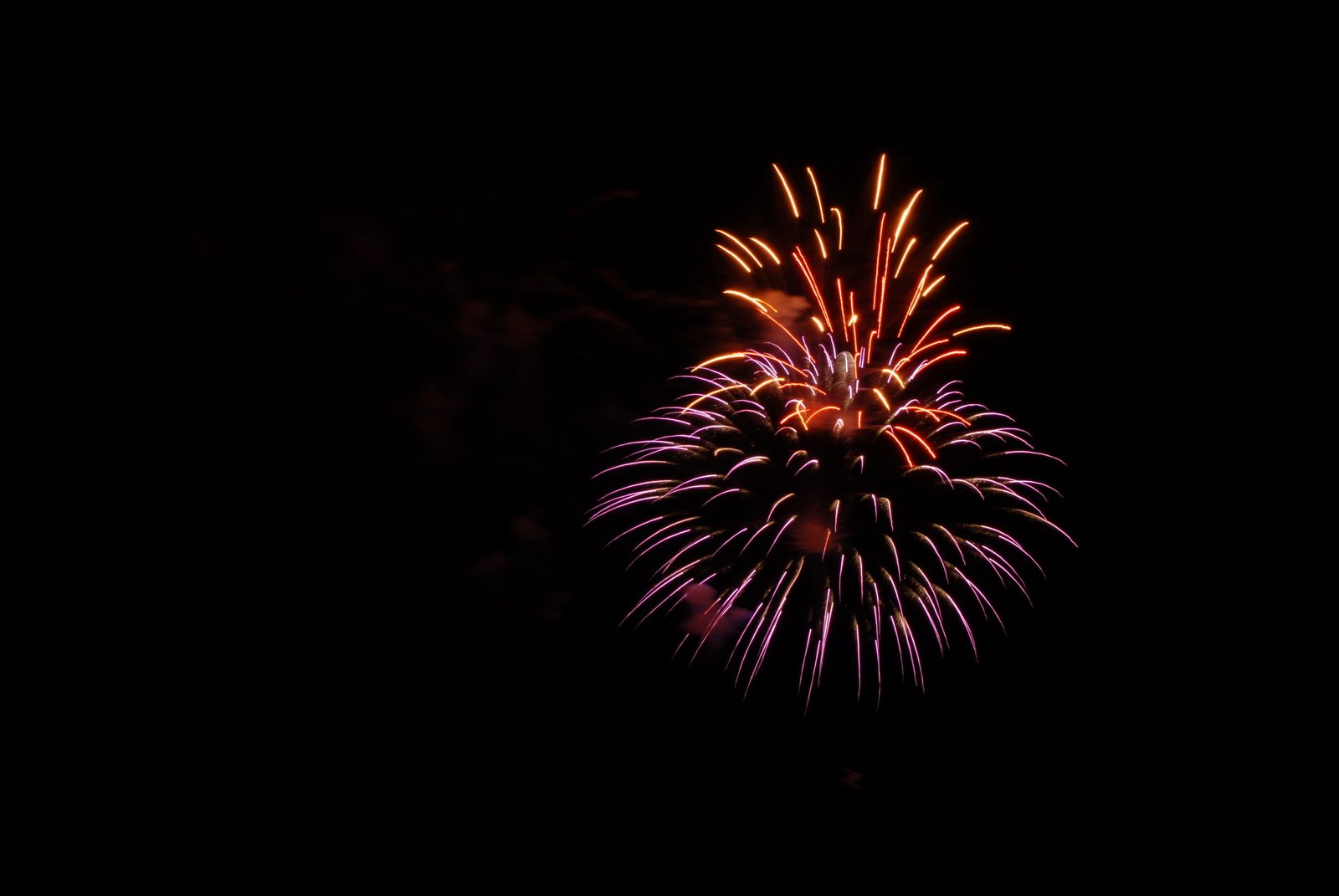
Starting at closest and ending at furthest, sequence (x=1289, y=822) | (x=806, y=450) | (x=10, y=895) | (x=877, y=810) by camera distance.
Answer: (x=10, y=895) < (x=806, y=450) < (x=1289, y=822) < (x=877, y=810)

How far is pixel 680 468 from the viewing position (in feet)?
28.0

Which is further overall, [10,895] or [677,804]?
[677,804]

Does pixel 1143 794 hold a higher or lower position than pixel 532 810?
higher

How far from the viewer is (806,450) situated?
8.16 m

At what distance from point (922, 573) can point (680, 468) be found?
9.38 feet

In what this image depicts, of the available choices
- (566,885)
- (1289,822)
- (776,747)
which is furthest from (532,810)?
(1289,822)

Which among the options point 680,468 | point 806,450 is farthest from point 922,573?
point 680,468

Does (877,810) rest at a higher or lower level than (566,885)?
higher

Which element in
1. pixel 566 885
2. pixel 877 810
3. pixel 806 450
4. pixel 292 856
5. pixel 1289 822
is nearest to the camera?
pixel 806 450

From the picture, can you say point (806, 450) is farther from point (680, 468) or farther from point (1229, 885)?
point (1229, 885)

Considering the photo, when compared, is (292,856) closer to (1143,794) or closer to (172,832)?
(172,832)

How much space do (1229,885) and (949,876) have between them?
13.2 ft

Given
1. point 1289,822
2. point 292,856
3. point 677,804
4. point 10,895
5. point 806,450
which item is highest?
point 1289,822

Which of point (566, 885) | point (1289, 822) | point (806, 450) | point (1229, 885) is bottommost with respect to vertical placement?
point (566, 885)
